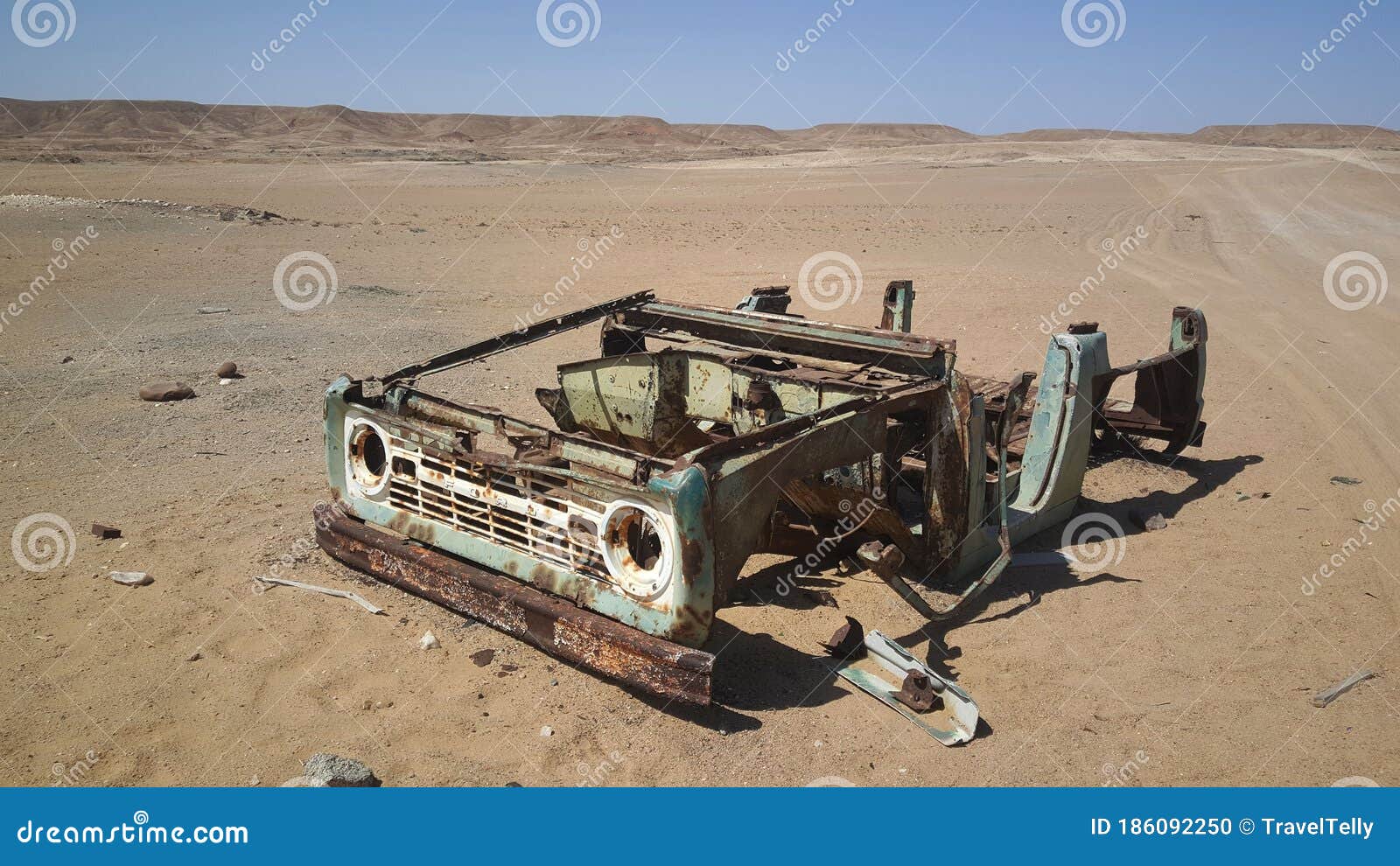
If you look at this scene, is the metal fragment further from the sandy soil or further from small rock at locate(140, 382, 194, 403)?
small rock at locate(140, 382, 194, 403)

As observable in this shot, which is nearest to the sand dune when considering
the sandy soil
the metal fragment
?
the sandy soil

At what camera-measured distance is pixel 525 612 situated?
156 inches

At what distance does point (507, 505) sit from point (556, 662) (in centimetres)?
69

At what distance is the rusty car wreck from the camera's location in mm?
3684

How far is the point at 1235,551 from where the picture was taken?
5598 millimetres

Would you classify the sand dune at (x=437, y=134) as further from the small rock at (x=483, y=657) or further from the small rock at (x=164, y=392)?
the small rock at (x=483, y=657)

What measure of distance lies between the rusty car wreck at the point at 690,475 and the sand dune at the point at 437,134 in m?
49.1

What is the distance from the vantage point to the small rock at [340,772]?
3305mm

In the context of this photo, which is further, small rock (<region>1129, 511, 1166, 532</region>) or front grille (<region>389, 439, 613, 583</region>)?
small rock (<region>1129, 511, 1166, 532</region>)

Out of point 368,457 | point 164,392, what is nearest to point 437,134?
point 164,392

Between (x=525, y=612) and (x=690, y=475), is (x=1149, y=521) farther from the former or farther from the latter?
(x=525, y=612)

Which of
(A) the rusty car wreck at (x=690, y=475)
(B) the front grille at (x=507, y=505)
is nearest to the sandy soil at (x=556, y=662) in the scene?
(A) the rusty car wreck at (x=690, y=475)

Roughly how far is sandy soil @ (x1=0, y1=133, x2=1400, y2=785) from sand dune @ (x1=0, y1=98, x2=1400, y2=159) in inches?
1714

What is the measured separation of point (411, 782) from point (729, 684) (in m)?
1.28
